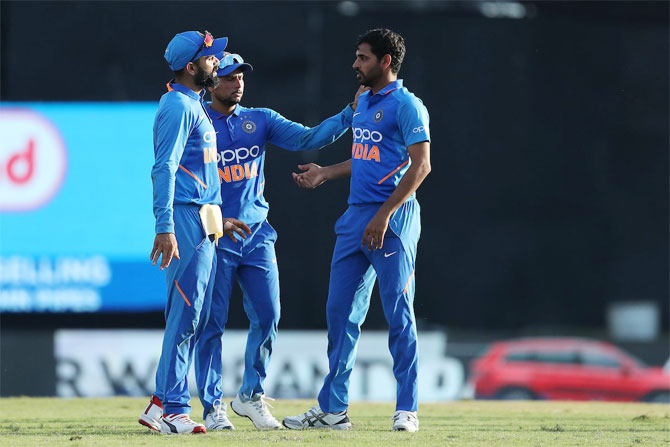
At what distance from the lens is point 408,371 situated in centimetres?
537

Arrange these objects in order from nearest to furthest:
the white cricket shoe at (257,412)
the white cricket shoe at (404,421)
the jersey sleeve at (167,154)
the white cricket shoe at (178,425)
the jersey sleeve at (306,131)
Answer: the jersey sleeve at (167,154)
the white cricket shoe at (178,425)
the white cricket shoe at (404,421)
the white cricket shoe at (257,412)
the jersey sleeve at (306,131)

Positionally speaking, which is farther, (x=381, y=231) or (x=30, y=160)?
(x=30, y=160)

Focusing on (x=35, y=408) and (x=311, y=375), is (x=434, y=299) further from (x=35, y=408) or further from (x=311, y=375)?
(x=35, y=408)

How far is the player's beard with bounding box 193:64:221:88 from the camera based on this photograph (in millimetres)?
5445

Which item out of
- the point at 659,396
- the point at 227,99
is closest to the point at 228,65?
the point at 227,99

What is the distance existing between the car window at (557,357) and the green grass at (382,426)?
4.55m

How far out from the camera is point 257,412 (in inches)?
220

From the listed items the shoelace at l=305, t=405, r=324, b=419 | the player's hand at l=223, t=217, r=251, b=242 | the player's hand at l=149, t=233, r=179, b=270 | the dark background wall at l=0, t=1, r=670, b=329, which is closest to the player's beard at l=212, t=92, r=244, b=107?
the player's hand at l=223, t=217, r=251, b=242

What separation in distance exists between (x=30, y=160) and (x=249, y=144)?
5.81m

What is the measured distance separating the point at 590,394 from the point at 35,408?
6.83m

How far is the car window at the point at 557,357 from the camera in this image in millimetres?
12117

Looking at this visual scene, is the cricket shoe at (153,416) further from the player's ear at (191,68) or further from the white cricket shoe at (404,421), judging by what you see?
the player's ear at (191,68)

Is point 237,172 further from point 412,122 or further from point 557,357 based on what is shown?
point 557,357

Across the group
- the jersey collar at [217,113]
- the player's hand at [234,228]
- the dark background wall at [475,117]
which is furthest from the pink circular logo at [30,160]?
the player's hand at [234,228]
